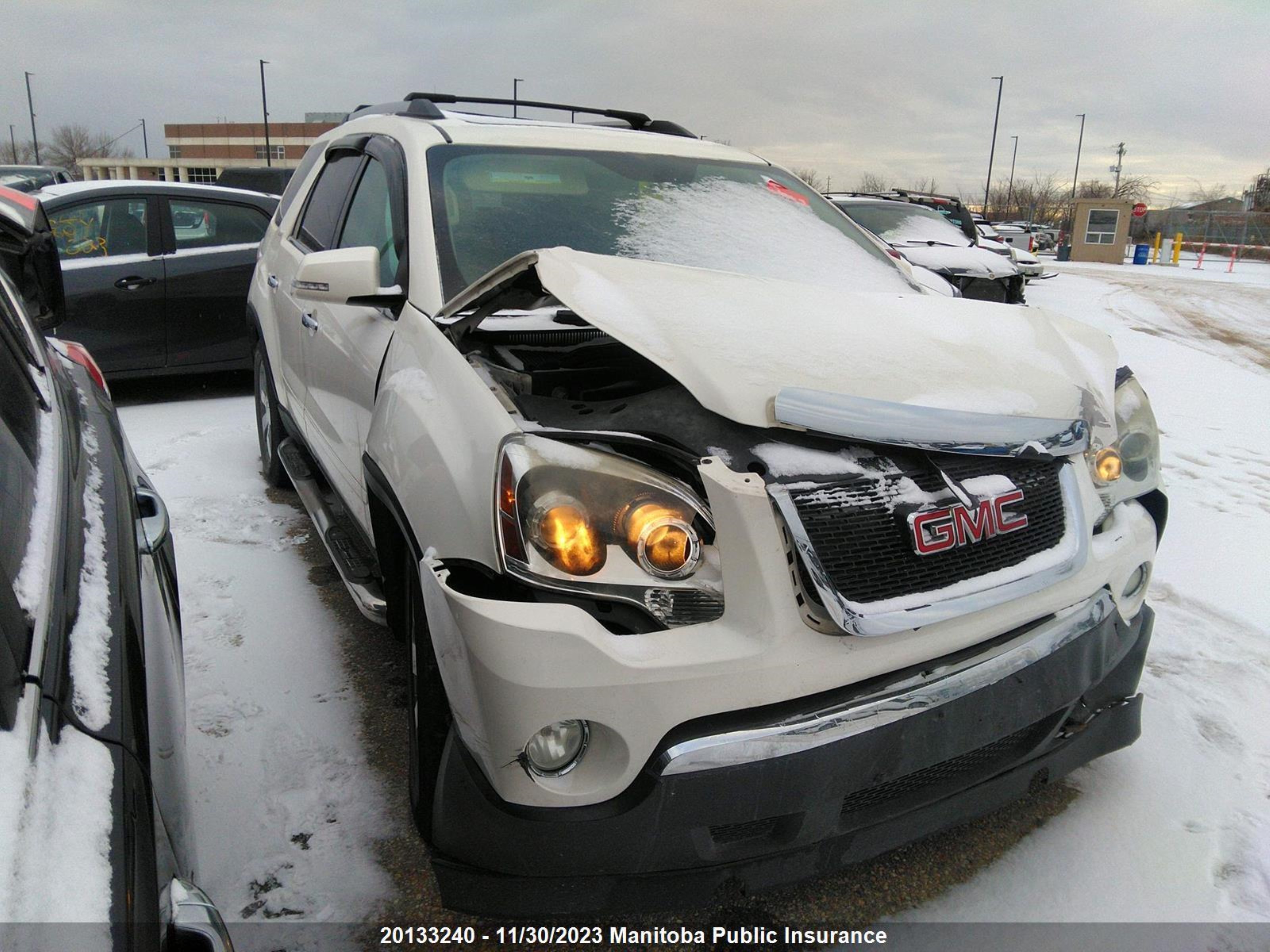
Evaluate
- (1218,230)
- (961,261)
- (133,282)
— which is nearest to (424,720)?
(133,282)

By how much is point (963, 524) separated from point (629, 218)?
5.36ft

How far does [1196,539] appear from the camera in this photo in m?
4.18

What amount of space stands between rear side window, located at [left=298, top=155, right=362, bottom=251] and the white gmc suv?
1182mm

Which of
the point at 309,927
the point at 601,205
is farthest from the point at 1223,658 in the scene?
the point at 309,927

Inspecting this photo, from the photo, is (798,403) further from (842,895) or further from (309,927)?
(309,927)

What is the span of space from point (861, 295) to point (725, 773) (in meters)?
1.40

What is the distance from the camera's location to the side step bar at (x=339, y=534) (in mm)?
2521

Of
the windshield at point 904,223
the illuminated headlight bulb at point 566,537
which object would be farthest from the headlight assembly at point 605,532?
the windshield at point 904,223

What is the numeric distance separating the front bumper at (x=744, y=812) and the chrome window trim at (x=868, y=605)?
0.13m

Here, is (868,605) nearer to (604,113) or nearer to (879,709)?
(879,709)

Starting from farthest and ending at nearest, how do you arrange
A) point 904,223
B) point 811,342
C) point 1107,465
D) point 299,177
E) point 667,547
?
point 904,223
point 299,177
point 1107,465
point 811,342
point 667,547

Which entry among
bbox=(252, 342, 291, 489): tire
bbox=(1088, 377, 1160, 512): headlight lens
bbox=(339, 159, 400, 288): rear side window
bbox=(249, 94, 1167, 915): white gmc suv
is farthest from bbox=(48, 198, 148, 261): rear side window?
bbox=(1088, 377, 1160, 512): headlight lens

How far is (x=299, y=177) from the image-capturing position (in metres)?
4.33

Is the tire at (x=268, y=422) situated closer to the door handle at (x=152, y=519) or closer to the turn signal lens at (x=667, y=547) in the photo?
the door handle at (x=152, y=519)
